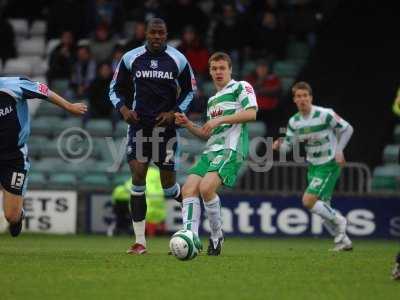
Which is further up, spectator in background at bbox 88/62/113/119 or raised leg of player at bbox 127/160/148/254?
spectator in background at bbox 88/62/113/119

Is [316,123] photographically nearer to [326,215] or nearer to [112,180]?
[326,215]

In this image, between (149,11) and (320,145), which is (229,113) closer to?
(320,145)

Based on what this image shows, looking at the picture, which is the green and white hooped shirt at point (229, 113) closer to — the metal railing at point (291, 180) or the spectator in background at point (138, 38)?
the metal railing at point (291, 180)

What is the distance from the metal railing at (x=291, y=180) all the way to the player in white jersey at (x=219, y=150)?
21.0 ft

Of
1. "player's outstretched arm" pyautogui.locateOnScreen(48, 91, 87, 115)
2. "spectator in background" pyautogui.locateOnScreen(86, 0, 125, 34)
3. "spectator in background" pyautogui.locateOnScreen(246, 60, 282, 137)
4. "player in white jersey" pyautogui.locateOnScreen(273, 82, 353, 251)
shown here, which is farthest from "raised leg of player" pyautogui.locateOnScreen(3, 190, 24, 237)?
"spectator in background" pyautogui.locateOnScreen(86, 0, 125, 34)

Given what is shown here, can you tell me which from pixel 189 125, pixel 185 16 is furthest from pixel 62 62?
pixel 189 125

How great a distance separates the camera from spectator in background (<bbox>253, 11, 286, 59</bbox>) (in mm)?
20891

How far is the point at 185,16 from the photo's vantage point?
2180 cm

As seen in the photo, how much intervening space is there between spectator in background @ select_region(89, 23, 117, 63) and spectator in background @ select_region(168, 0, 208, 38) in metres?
1.25

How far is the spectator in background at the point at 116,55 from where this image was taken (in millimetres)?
20672

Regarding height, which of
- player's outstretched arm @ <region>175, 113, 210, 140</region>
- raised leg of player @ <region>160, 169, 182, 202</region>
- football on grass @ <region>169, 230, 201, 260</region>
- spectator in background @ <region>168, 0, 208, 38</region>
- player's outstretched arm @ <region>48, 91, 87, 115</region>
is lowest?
football on grass @ <region>169, 230, 201, 260</region>

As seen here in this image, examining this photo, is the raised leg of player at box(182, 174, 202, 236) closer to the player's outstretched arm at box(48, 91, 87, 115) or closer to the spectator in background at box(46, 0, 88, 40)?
the player's outstretched arm at box(48, 91, 87, 115)

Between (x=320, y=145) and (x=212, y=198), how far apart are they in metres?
3.42

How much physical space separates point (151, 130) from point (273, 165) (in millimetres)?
6627
